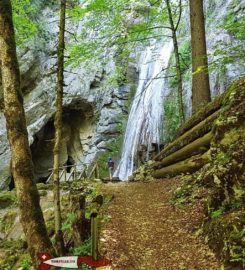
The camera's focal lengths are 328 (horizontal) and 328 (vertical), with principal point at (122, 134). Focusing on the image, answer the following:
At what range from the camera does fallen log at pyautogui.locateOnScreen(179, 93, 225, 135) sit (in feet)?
25.5

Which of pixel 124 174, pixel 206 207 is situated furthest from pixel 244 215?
pixel 124 174

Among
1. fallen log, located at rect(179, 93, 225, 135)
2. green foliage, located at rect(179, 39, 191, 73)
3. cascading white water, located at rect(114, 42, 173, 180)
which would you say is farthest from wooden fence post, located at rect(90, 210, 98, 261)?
green foliage, located at rect(179, 39, 191, 73)

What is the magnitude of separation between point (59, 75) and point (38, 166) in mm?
19286

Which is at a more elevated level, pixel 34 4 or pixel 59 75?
pixel 34 4

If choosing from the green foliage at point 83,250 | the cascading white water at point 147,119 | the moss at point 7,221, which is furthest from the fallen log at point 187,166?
the cascading white water at point 147,119

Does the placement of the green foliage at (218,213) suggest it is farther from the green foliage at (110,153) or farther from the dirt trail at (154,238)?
the green foliage at (110,153)

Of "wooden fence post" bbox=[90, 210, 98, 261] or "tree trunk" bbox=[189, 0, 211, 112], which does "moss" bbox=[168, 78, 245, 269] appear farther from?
"tree trunk" bbox=[189, 0, 211, 112]

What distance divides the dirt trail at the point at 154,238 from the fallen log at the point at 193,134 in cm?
201

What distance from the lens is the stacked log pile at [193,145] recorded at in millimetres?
7822

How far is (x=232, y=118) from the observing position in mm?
5148

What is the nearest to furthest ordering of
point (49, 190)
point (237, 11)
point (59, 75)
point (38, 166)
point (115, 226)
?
point (115, 226), point (59, 75), point (49, 190), point (237, 11), point (38, 166)

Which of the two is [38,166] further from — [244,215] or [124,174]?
[244,215]

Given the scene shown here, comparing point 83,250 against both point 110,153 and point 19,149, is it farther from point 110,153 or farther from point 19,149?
point 110,153

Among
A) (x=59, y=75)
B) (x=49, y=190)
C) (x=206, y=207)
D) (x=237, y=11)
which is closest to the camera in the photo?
(x=206, y=207)
